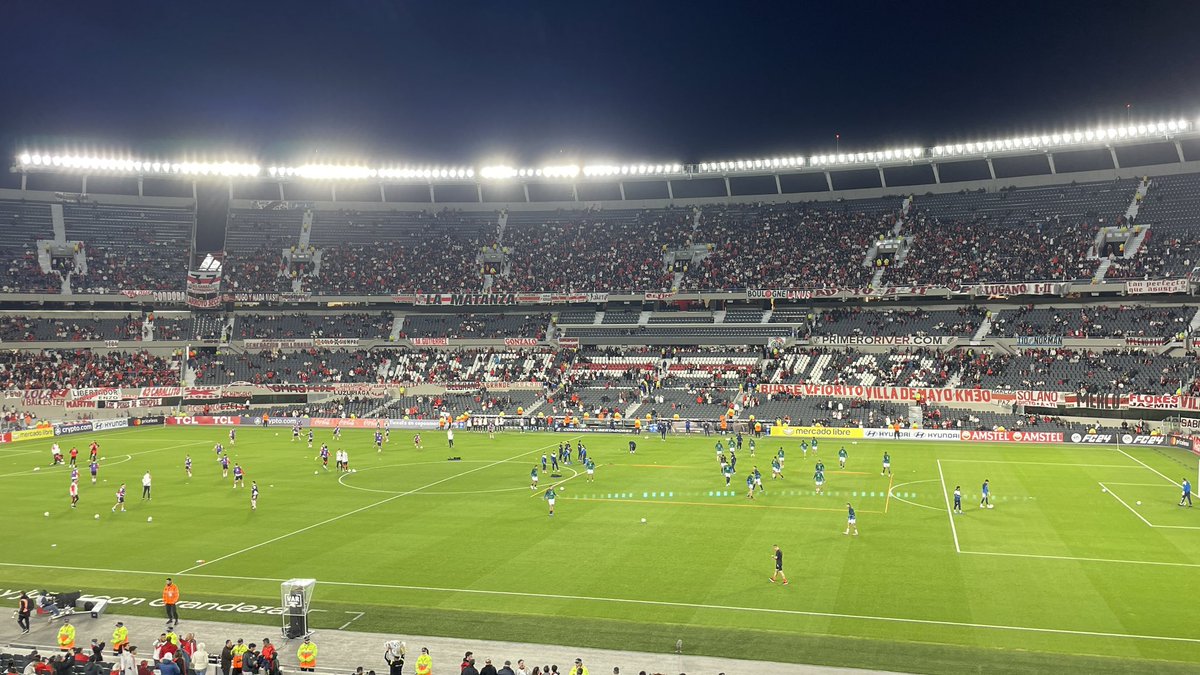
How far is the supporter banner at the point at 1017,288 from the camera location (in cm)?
6669

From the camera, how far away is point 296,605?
2020 centimetres

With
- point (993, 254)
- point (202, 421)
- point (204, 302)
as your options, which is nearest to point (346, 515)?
point (202, 421)

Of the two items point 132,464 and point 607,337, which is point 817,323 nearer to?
point 607,337

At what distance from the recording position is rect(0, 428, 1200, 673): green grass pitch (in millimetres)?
20234

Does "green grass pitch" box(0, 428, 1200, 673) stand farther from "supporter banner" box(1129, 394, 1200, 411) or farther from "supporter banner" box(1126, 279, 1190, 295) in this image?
"supporter banner" box(1126, 279, 1190, 295)

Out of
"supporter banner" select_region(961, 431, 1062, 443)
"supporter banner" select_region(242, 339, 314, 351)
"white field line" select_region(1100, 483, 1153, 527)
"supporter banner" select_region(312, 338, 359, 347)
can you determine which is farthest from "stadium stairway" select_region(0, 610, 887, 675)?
"supporter banner" select_region(242, 339, 314, 351)

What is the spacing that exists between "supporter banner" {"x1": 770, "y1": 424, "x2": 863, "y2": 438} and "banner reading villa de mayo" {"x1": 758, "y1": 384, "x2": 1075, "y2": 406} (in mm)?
5121

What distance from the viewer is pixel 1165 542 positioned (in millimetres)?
28172

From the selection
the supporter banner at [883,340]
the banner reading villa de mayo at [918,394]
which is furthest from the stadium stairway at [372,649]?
the supporter banner at [883,340]

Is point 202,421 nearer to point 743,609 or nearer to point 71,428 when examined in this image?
point 71,428

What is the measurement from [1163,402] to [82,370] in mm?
84883

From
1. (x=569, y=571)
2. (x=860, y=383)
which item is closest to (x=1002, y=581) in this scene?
(x=569, y=571)

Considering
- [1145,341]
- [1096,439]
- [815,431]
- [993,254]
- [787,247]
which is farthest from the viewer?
[787,247]

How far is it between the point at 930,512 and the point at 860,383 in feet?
111
